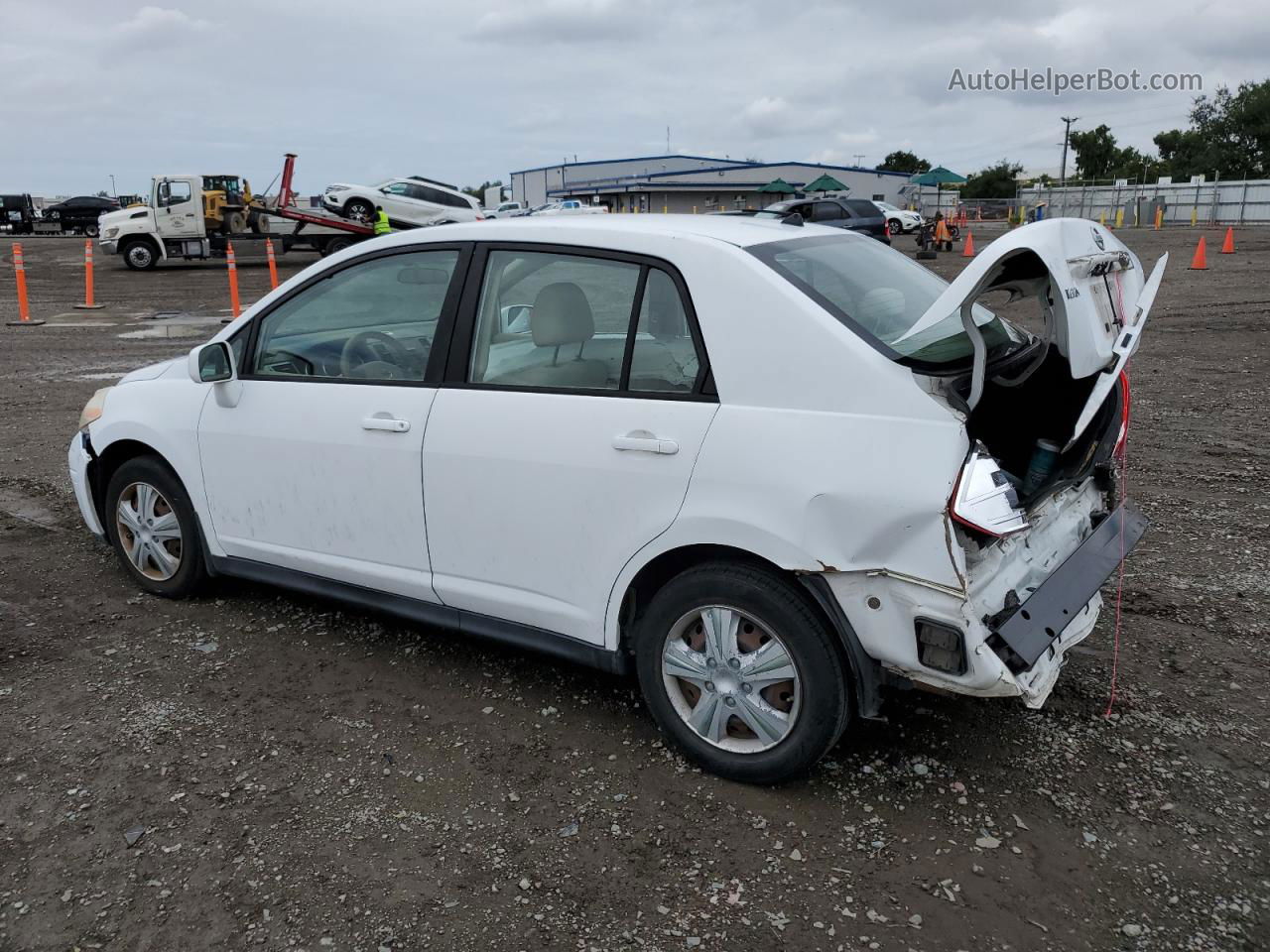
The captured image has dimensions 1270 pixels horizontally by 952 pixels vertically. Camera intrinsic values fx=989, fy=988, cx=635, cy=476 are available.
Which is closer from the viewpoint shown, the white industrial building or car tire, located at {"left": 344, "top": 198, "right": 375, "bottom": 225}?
car tire, located at {"left": 344, "top": 198, "right": 375, "bottom": 225}

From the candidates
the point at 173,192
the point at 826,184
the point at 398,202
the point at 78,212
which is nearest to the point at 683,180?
the point at 826,184

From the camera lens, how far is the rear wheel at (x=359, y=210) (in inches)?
1168

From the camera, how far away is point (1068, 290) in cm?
275

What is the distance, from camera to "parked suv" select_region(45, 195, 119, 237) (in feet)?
158

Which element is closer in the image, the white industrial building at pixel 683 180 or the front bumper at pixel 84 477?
the front bumper at pixel 84 477

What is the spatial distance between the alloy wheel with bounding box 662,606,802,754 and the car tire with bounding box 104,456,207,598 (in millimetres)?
2503

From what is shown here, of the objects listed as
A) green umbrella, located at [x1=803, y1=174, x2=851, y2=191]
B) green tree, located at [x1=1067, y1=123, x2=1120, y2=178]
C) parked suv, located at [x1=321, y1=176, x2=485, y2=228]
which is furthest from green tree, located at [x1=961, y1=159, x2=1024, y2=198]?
parked suv, located at [x1=321, y1=176, x2=485, y2=228]

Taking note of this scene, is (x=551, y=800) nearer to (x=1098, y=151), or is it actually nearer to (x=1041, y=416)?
(x=1041, y=416)

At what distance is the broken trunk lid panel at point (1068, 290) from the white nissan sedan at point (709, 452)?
0.01m

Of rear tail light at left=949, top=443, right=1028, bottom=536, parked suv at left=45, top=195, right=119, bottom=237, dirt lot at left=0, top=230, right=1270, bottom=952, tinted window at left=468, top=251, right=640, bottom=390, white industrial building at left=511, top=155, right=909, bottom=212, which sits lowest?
dirt lot at left=0, top=230, right=1270, bottom=952

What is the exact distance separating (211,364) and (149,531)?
103 cm

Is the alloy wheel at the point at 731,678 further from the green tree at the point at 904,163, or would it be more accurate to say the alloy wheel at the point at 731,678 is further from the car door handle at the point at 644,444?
the green tree at the point at 904,163

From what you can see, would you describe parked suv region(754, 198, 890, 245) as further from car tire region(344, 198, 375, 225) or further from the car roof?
the car roof

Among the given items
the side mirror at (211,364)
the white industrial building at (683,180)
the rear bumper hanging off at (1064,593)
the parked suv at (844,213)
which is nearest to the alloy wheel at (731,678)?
the rear bumper hanging off at (1064,593)
